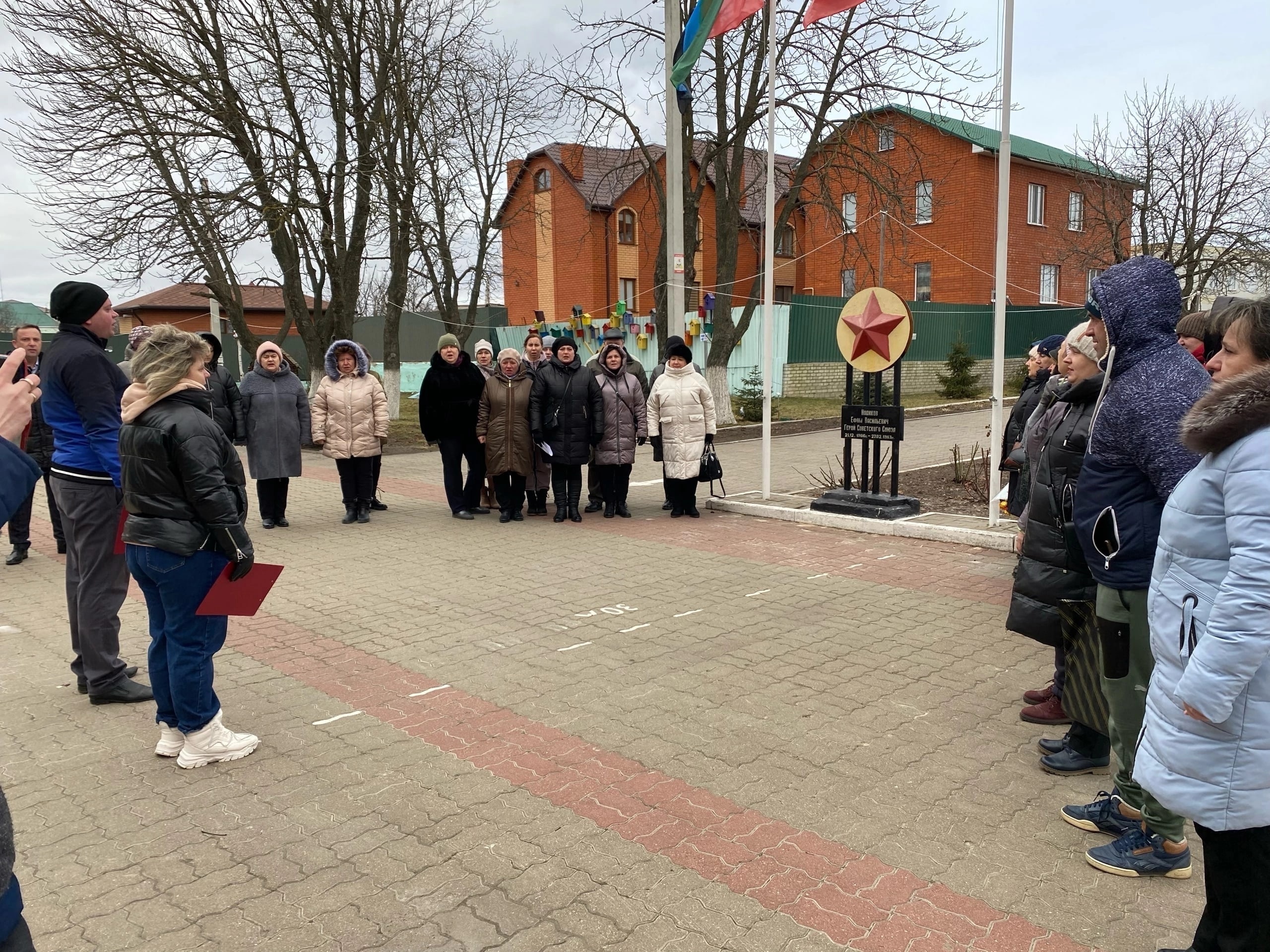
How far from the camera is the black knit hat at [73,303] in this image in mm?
4406

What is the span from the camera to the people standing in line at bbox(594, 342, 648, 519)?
9.68m

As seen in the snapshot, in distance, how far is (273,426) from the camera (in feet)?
30.9

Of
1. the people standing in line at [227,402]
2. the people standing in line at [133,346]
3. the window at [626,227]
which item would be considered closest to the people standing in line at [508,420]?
the people standing in line at [227,402]

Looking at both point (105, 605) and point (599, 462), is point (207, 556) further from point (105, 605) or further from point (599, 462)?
point (599, 462)

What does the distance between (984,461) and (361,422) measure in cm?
756

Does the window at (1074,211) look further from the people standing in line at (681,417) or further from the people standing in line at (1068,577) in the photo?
the people standing in line at (1068,577)

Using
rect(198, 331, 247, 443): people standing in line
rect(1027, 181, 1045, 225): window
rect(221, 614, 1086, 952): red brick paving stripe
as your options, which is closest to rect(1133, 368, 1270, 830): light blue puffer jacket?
rect(221, 614, 1086, 952): red brick paving stripe

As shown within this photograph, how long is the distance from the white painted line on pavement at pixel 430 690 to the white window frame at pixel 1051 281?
3454 centimetres

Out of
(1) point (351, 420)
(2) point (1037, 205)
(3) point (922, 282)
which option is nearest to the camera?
(1) point (351, 420)

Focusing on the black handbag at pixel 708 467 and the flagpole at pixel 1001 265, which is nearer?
the flagpole at pixel 1001 265

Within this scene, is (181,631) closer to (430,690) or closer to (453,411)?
(430,690)

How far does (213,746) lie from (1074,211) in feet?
121

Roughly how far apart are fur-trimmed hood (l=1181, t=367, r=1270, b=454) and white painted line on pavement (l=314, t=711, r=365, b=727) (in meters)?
3.78

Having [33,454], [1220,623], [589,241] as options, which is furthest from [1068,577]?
[589,241]
